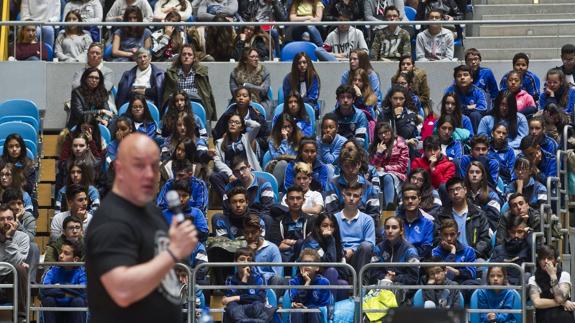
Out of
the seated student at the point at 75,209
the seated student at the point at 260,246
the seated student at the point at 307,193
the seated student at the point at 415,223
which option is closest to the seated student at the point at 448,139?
the seated student at the point at 415,223

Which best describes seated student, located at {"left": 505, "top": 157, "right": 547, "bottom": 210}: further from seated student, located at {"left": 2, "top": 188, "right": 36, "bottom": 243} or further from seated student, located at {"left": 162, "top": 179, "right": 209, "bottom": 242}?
seated student, located at {"left": 2, "top": 188, "right": 36, "bottom": 243}

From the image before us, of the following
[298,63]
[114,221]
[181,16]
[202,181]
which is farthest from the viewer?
[181,16]

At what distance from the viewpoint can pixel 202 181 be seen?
53.2ft

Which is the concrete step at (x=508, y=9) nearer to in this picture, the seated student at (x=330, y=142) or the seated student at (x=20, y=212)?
the seated student at (x=330, y=142)

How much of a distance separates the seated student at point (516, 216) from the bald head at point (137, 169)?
8.79m

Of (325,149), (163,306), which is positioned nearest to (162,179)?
(325,149)

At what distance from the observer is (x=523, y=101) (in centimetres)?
1803

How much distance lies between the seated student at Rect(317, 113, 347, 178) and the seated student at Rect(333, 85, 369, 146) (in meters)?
Result: 0.24

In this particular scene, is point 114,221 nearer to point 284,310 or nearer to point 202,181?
point 284,310

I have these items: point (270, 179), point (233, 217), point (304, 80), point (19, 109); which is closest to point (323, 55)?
point (304, 80)

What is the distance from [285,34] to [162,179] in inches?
168

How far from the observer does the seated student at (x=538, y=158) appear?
16.7 meters

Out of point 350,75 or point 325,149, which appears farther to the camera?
point 350,75

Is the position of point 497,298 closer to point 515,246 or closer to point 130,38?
point 515,246
